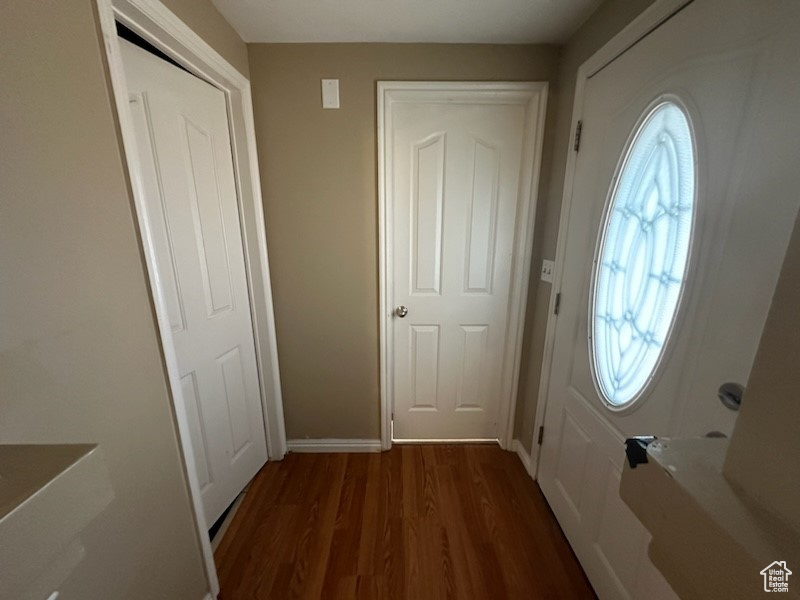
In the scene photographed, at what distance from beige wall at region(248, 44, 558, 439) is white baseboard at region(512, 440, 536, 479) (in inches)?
35.7

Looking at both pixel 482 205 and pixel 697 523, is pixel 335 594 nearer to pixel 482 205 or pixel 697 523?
pixel 697 523

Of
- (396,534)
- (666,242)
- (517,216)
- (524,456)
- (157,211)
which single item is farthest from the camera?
(524,456)

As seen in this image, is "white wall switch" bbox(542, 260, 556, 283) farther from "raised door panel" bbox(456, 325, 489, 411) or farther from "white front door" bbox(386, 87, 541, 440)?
"raised door panel" bbox(456, 325, 489, 411)

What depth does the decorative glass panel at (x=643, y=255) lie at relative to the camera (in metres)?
0.88

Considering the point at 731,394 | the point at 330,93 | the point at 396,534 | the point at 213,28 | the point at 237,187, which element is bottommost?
the point at 396,534

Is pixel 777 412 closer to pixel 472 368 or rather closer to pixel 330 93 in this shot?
pixel 472 368

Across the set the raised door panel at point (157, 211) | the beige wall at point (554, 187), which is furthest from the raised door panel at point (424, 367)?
the raised door panel at point (157, 211)

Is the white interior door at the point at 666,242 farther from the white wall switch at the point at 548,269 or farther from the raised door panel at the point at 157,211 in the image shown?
the raised door panel at the point at 157,211

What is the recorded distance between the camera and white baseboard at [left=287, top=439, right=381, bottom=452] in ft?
6.42

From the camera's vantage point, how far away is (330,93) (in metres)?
1.50

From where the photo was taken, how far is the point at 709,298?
2.57 ft

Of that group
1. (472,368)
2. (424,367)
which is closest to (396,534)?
(424,367)

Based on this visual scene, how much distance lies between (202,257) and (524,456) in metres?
2.04

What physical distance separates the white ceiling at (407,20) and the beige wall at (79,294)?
775 mm
